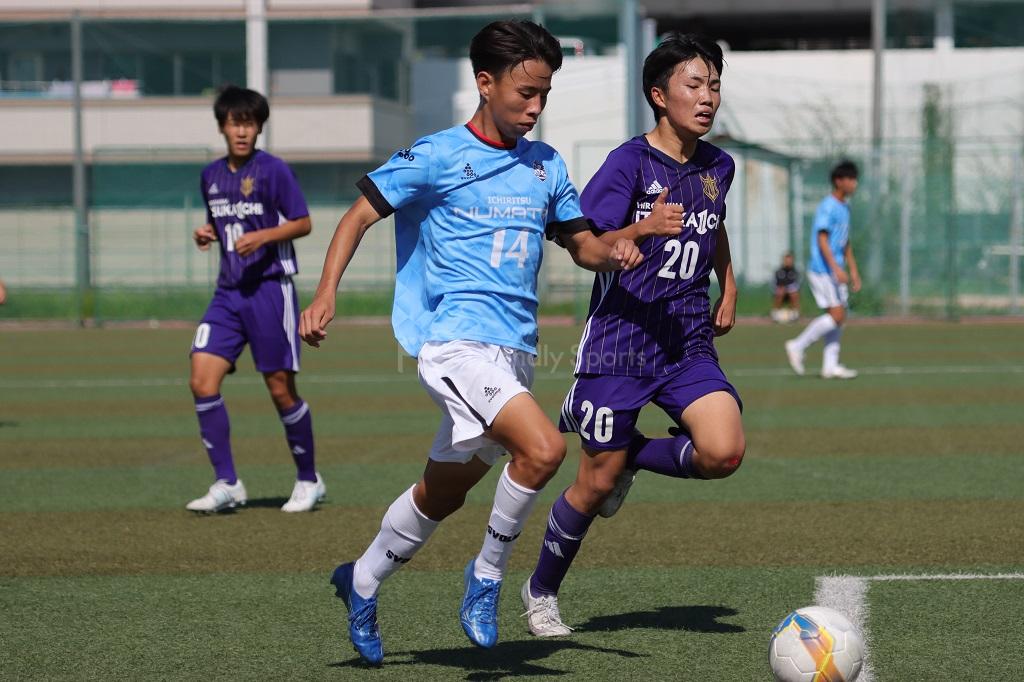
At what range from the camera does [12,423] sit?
13.1m

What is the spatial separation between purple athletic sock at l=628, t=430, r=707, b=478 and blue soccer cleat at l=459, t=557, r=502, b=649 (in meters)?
0.84

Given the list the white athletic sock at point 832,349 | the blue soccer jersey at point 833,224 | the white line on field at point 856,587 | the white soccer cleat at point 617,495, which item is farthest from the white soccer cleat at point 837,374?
the white soccer cleat at point 617,495

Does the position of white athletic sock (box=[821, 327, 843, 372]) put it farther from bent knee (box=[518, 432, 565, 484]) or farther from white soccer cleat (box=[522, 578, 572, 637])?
bent knee (box=[518, 432, 565, 484])

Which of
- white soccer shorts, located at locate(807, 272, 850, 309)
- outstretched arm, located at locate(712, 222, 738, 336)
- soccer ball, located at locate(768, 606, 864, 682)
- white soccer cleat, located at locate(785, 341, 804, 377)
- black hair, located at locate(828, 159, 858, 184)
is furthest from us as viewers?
white soccer cleat, located at locate(785, 341, 804, 377)

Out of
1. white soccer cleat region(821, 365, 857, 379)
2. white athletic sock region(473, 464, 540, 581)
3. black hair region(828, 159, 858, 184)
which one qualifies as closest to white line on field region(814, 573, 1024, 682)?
white athletic sock region(473, 464, 540, 581)

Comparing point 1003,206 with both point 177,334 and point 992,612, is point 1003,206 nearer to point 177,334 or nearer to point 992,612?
point 177,334

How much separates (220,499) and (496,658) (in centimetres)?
344

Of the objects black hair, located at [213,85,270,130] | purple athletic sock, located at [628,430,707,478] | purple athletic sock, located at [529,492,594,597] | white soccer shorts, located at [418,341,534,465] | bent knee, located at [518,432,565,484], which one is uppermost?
black hair, located at [213,85,270,130]

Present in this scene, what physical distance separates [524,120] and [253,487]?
4.88m

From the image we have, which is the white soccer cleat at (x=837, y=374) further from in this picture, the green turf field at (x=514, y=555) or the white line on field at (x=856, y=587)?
the white line on field at (x=856, y=587)

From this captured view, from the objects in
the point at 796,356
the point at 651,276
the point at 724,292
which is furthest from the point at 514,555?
the point at 796,356

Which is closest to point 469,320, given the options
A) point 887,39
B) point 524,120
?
point 524,120

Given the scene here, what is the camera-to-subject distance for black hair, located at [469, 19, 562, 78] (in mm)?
4977

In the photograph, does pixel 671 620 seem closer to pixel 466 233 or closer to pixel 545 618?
pixel 545 618
